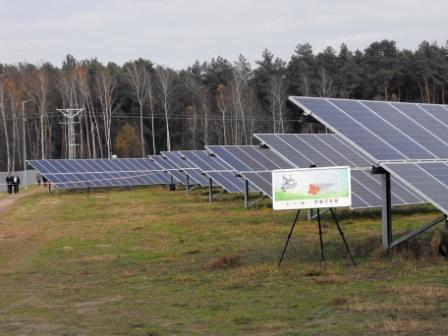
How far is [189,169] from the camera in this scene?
43156 millimetres

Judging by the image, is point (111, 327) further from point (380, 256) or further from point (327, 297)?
point (380, 256)

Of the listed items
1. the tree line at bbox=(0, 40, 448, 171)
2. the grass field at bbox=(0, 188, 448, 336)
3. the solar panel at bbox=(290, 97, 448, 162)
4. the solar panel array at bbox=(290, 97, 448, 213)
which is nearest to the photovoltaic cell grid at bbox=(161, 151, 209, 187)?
the grass field at bbox=(0, 188, 448, 336)

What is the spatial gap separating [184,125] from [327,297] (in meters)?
86.8

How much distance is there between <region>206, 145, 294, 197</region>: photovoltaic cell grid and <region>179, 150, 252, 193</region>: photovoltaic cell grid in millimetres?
689

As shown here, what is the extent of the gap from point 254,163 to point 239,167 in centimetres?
85

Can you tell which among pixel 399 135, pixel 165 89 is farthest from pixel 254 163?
pixel 165 89

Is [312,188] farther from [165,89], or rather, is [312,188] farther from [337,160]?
[165,89]

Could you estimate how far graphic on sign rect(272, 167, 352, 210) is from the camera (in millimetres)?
12328

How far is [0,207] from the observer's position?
38812mm

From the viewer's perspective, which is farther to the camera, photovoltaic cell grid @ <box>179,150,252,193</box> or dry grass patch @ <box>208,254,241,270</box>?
photovoltaic cell grid @ <box>179,150,252,193</box>

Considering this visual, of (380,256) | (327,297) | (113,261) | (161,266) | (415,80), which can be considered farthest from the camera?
(415,80)

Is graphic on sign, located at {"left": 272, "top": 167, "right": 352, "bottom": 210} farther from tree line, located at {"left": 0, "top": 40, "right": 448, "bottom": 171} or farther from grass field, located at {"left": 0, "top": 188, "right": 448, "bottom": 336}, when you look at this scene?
tree line, located at {"left": 0, "top": 40, "right": 448, "bottom": 171}

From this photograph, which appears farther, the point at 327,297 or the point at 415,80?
the point at 415,80

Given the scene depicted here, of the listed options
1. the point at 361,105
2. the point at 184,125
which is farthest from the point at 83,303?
the point at 184,125
